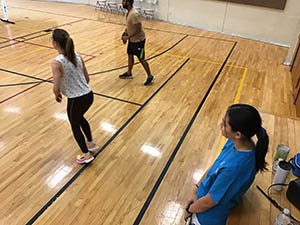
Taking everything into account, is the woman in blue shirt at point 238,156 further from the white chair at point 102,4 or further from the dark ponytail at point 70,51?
the white chair at point 102,4

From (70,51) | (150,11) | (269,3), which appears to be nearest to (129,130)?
(70,51)

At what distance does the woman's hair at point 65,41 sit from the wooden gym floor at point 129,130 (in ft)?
4.26

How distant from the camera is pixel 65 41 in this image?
7.45ft

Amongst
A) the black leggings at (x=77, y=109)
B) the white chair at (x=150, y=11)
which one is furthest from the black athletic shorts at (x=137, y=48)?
the white chair at (x=150, y=11)

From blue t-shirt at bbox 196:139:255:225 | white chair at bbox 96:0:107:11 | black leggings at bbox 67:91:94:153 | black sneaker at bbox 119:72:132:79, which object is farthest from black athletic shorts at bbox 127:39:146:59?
white chair at bbox 96:0:107:11

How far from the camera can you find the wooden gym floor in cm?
239

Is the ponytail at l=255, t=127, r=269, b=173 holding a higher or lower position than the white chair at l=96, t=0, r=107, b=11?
higher

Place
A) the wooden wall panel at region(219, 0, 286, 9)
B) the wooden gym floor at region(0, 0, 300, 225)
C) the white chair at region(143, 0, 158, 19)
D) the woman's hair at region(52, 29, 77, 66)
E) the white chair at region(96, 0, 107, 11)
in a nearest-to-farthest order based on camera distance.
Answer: the woman's hair at region(52, 29, 77, 66), the wooden gym floor at region(0, 0, 300, 225), the wooden wall panel at region(219, 0, 286, 9), the white chair at region(143, 0, 158, 19), the white chair at region(96, 0, 107, 11)

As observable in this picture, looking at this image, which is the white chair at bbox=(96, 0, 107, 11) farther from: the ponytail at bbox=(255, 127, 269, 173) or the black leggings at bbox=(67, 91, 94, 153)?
the ponytail at bbox=(255, 127, 269, 173)

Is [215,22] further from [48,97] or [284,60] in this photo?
[48,97]

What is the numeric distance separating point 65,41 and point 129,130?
5.38 feet

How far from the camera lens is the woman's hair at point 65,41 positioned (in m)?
2.24

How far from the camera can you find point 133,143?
330 cm

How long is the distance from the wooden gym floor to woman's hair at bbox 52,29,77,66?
130 centimetres
